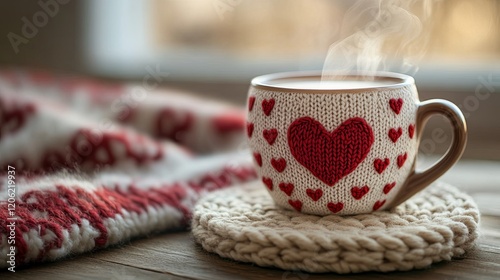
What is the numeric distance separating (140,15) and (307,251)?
1142 millimetres

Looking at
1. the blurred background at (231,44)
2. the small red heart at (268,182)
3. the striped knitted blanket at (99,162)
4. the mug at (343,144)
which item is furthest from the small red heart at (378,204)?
the blurred background at (231,44)

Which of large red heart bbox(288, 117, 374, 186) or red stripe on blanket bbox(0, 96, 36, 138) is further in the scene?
red stripe on blanket bbox(0, 96, 36, 138)

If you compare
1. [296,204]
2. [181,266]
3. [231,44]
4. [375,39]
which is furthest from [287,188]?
[231,44]

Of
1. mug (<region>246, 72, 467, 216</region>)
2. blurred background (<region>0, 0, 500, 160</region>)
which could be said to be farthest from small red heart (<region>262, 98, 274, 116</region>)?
blurred background (<region>0, 0, 500, 160</region>)

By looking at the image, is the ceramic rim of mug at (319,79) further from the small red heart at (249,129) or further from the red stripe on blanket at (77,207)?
the red stripe on blanket at (77,207)

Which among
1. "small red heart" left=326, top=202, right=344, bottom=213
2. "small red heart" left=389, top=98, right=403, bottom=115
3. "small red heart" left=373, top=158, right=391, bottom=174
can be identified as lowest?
"small red heart" left=326, top=202, right=344, bottom=213

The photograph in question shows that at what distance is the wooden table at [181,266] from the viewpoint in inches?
20.7

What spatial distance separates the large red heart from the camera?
0.56 metres

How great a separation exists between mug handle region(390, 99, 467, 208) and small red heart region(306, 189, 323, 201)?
81mm

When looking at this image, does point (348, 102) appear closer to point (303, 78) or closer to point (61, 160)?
point (303, 78)

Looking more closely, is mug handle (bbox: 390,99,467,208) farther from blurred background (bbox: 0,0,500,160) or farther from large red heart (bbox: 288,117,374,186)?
blurred background (bbox: 0,0,500,160)

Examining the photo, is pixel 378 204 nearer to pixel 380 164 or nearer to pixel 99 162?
pixel 380 164

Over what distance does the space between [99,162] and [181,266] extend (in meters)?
0.31

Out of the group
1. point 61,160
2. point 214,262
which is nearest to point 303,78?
point 214,262
